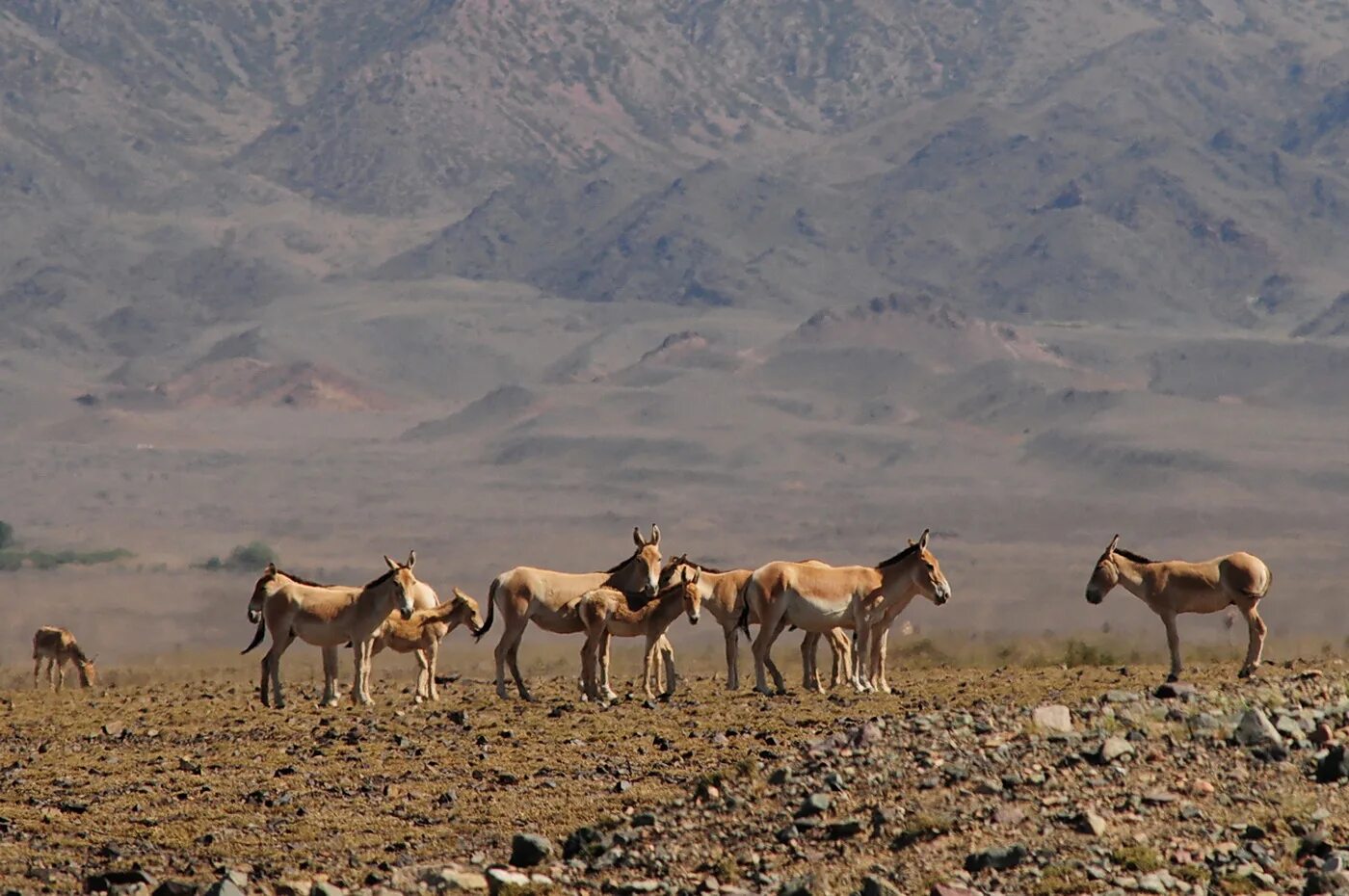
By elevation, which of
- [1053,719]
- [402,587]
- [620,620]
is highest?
[402,587]

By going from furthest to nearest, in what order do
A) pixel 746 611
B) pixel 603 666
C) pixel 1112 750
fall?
pixel 746 611 < pixel 603 666 < pixel 1112 750

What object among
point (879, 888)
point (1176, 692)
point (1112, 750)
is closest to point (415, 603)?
point (1176, 692)

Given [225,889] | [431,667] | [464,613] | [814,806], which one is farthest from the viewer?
[464,613]

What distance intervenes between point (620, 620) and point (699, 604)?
95 centimetres

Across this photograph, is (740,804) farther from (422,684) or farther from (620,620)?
(422,684)

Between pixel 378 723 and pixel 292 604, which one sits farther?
pixel 292 604

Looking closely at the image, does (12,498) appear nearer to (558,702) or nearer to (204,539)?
(204,539)

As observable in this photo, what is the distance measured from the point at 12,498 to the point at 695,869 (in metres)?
180

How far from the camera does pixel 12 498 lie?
188 meters

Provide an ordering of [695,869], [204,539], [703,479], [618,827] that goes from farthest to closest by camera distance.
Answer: [703,479]
[204,539]
[618,827]
[695,869]

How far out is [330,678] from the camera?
28.5 m

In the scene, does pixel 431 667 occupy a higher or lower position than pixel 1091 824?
higher

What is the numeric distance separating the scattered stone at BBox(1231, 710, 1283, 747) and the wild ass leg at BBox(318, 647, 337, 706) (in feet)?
43.9

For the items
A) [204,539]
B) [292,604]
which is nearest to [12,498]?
[204,539]
